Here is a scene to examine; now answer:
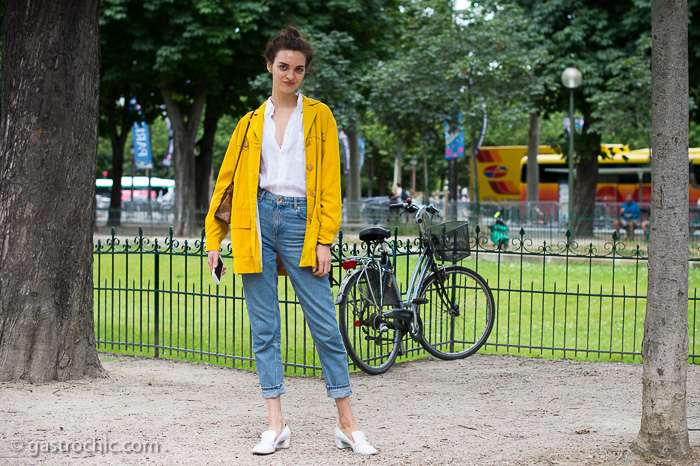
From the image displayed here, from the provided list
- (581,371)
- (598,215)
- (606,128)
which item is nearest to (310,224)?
(581,371)

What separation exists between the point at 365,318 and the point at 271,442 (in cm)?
196

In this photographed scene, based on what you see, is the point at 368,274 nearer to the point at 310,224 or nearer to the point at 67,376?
the point at 310,224

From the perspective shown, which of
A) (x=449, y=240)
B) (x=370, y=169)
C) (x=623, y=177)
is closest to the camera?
(x=449, y=240)

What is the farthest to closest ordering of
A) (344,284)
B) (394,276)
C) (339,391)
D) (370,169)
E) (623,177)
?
(370,169)
(623,177)
(394,276)
(344,284)
(339,391)

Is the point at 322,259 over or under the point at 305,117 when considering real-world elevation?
under

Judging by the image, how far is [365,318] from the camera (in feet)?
19.6

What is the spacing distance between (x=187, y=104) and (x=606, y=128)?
14.5m

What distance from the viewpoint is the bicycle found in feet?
19.4

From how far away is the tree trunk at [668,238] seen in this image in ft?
13.0

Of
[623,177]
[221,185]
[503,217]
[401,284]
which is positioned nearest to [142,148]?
[503,217]

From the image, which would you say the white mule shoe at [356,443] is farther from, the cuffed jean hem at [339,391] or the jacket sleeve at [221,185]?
the jacket sleeve at [221,185]

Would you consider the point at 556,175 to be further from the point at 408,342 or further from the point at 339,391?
the point at 339,391

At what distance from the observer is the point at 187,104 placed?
28.4 meters

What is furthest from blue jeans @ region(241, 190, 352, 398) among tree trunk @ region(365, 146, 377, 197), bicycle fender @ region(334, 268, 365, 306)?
tree trunk @ region(365, 146, 377, 197)
